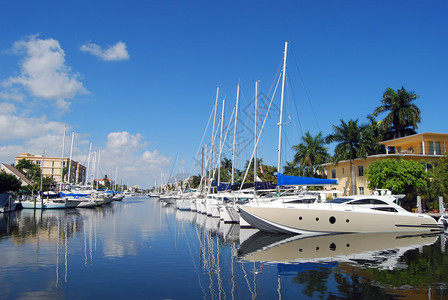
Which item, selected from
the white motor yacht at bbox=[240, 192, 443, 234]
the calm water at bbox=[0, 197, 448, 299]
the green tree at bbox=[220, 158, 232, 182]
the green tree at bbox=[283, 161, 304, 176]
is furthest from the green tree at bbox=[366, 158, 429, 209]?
the green tree at bbox=[220, 158, 232, 182]

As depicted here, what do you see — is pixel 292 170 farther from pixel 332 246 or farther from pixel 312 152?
pixel 332 246

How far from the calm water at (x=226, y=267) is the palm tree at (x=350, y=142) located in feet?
78.7

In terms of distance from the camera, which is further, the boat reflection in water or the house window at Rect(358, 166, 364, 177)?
the house window at Rect(358, 166, 364, 177)

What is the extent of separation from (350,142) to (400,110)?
17342mm

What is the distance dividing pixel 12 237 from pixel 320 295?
21696 millimetres

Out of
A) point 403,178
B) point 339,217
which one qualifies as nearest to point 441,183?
point 403,178

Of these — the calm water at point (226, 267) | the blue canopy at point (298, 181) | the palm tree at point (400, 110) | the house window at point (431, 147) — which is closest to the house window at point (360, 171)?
the house window at point (431, 147)

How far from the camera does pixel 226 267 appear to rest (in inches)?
586

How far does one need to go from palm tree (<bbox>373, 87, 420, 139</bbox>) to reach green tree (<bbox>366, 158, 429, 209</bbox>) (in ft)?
80.6

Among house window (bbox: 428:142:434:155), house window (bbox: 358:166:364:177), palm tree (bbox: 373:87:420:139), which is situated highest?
palm tree (bbox: 373:87:420:139)

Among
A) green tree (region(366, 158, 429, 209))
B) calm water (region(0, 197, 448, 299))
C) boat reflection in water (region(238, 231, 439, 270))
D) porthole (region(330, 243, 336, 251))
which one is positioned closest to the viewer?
calm water (region(0, 197, 448, 299))

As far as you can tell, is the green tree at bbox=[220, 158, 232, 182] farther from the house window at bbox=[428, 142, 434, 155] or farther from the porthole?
the porthole

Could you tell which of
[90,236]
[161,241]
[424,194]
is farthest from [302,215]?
[424,194]

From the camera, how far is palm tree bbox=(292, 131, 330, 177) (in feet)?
196
